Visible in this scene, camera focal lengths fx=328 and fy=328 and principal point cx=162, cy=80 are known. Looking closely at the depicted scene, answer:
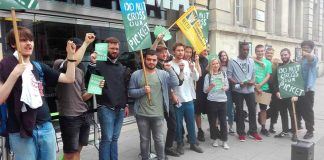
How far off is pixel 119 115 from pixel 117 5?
3997 millimetres

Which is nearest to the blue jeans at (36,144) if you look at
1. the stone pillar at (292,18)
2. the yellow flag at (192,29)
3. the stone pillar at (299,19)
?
the yellow flag at (192,29)

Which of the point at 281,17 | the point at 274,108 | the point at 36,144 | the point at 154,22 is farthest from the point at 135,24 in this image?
the point at 281,17

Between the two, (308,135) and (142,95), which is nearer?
(142,95)

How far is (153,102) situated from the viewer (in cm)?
462

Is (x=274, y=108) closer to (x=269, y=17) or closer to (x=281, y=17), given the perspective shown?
(x=269, y=17)

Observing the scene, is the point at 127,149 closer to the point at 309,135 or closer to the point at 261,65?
the point at 261,65

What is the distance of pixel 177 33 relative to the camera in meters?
9.55

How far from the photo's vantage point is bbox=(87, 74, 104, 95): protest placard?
4.05 meters

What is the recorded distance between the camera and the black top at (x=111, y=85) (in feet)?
14.0

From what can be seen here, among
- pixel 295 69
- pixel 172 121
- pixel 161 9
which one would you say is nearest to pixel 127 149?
pixel 172 121

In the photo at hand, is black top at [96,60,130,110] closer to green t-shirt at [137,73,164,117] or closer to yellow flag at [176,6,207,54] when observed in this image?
green t-shirt at [137,73,164,117]

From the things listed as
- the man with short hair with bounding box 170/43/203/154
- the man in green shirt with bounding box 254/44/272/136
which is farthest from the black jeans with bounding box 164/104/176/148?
the man in green shirt with bounding box 254/44/272/136

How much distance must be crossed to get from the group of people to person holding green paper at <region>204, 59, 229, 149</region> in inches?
0.7

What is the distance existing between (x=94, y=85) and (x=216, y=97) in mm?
2519
